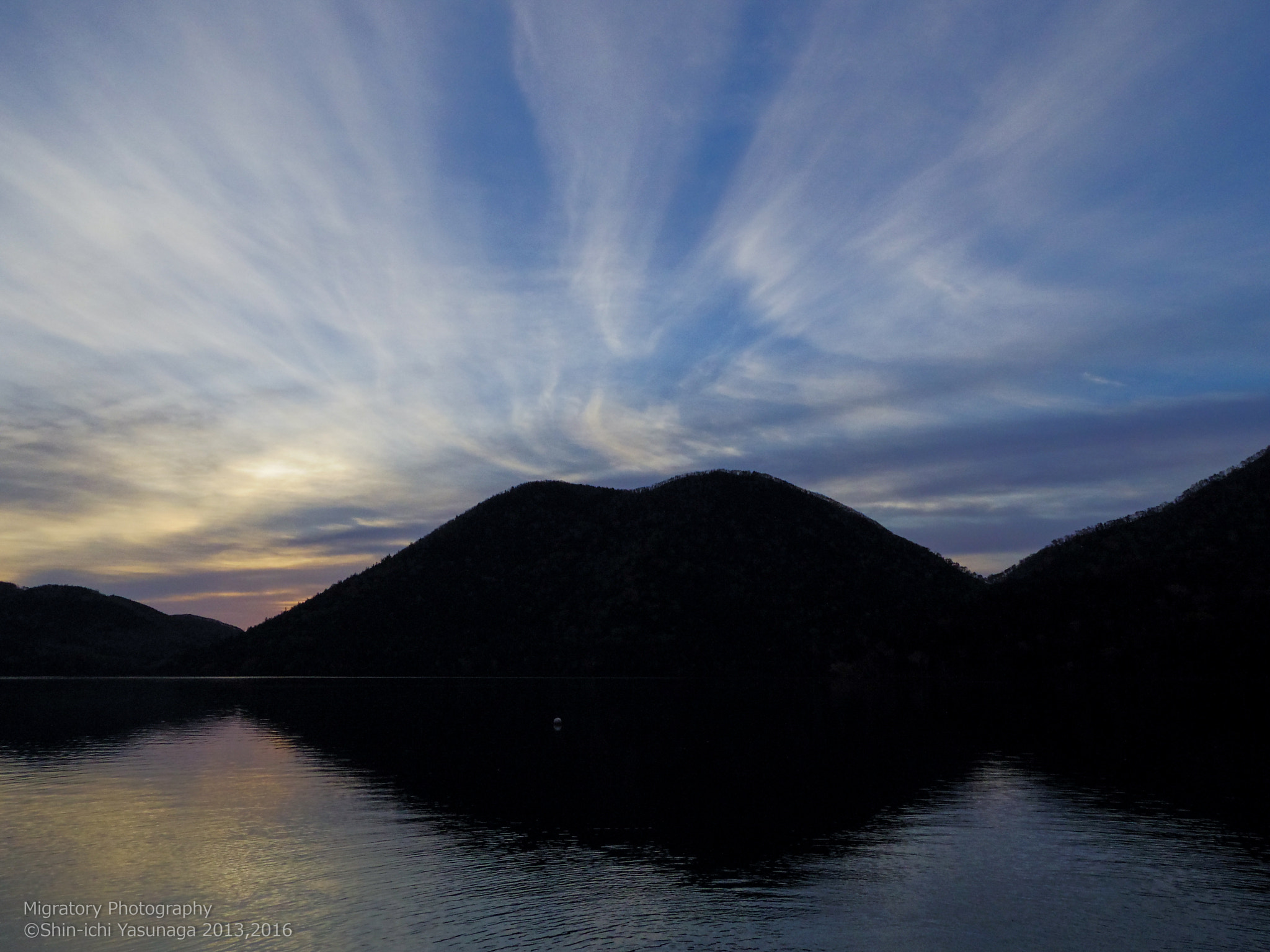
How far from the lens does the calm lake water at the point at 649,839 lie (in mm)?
25188

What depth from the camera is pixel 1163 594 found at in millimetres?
139375

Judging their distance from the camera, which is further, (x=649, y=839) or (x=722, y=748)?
(x=722, y=748)

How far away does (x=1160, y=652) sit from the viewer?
13025 cm

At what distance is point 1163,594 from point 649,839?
129787 mm

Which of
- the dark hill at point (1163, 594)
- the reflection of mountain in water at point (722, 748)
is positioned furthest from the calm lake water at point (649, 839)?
the dark hill at point (1163, 594)

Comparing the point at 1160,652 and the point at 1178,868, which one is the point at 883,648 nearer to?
the point at 1160,652

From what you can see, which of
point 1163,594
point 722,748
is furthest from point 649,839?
point 1163,594

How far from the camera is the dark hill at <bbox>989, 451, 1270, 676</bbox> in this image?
126 meters

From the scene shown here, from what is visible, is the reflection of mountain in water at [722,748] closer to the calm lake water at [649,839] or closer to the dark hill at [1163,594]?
the calm lake water at [649,839]

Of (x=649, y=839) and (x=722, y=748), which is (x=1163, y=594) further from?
(x=649, y=839)

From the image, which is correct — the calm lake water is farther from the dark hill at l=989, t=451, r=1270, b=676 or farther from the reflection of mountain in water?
the dark hill at l=989, t=451, r=1270, b=676

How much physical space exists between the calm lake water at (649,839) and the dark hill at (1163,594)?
52.4 meters

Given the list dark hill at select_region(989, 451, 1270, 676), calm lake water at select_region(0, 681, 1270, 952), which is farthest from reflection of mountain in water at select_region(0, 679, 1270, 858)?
dark hill at select_region(989, 451, 1270, 676)

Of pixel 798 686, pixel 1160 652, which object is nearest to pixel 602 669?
pixel 798 686
